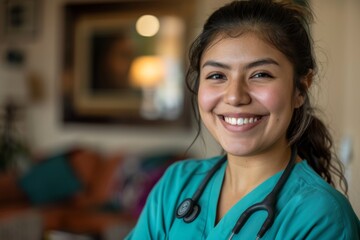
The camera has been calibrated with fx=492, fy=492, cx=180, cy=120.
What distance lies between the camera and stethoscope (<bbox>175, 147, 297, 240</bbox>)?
39.6 inches

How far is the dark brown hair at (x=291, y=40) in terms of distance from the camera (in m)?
1.09

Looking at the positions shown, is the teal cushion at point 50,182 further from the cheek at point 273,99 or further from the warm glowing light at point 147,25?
the cheek at point 273,99

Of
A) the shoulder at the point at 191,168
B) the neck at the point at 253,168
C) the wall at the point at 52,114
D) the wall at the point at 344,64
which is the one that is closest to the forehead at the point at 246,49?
the neck at the point at 253,168

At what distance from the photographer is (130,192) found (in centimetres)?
363

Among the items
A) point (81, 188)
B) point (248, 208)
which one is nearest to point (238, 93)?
point (248, 208)

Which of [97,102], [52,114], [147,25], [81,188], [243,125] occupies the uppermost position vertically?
[147,25]

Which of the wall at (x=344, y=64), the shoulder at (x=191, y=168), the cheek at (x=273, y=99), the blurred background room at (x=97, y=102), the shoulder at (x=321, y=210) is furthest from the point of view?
the blurred background room at (x=97, y=102)

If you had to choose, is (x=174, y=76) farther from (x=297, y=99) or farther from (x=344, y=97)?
(x=297, y=99)

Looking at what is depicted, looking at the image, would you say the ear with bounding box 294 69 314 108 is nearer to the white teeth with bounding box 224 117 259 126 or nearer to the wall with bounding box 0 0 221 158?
the white teeth with bounding box 224 117 259 126

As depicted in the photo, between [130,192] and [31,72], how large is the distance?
5.92 ft

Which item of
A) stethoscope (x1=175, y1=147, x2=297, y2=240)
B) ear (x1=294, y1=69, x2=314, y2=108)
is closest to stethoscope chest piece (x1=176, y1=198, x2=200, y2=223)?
stethoscope (x1=175, y1=147, x2=297, y2=240)

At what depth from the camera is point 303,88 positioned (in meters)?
1.13

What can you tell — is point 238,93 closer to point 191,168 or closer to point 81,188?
point 191,168

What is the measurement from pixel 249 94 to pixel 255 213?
26 cm
